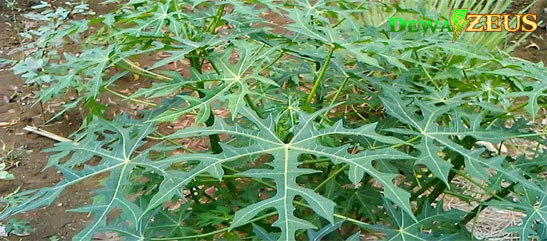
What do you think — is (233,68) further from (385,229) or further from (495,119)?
(495,119)

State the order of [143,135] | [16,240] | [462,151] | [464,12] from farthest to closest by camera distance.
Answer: [464,12]
[16,240]
[143,135]
[462,151]

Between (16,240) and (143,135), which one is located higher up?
(143,135)

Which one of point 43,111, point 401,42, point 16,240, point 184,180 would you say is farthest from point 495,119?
point 43,111

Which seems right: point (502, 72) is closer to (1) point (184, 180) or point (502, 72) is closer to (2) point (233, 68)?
(2) point (233, 68)

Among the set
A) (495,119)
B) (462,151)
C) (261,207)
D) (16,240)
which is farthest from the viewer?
(16,240)

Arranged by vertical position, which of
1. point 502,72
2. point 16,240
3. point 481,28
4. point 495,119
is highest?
point 502,72

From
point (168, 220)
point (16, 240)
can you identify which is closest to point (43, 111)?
point (16, 240)

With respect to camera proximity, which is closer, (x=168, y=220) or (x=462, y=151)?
(x=462, y=151)
